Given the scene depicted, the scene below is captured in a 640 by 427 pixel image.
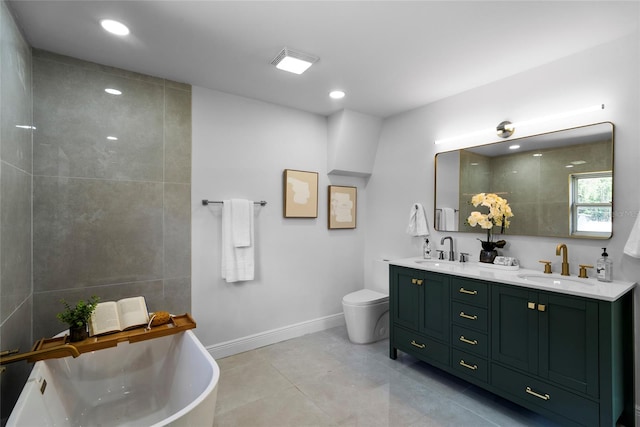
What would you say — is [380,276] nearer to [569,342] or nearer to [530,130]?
[569,342]

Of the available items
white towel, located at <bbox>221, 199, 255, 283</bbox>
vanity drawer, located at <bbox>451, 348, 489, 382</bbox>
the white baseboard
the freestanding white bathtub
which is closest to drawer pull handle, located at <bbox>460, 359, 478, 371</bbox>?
vanity drawer, located at <bbox>451, 348, 489, 382</bbox>

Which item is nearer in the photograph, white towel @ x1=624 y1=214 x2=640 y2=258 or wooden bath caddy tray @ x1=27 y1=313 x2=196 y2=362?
wooden bath caddy tray @ x1=27 y1=313 x2=196 y2=362

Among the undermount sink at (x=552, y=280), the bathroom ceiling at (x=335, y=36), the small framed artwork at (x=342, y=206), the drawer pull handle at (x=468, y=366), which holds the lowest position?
the drawer pull handle at (x=468, y=366)

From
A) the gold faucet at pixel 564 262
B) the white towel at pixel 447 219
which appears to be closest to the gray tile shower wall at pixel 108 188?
the white towel at pixel 447 219

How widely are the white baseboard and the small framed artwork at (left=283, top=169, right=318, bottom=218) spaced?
1.26m

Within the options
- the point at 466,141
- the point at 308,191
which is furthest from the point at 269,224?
the point at 466,141

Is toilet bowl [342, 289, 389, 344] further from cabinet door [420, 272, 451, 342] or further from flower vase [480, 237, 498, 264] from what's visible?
flower vase [480, 237, 498, 264]

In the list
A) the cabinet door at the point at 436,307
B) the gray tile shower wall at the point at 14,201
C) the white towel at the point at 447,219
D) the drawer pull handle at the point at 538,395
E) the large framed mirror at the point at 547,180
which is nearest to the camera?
the gray tile shower wall at the point at 14,201

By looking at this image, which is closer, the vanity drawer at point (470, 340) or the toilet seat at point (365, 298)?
the vanity drawer at point (470, 340)

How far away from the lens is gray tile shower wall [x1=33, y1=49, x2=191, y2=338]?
2184 millimetres

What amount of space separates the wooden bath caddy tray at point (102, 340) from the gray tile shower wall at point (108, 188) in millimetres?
512

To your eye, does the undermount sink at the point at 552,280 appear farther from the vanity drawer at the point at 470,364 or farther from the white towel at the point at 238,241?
the white towel at the point at 238,241

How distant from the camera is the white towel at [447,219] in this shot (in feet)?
9.92

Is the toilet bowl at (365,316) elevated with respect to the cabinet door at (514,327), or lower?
lower
